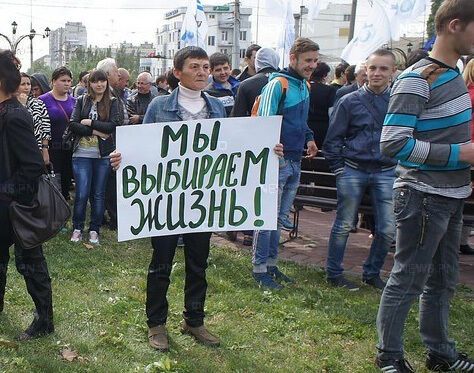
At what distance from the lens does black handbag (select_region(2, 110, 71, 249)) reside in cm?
393

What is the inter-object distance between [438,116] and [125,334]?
2522 mm

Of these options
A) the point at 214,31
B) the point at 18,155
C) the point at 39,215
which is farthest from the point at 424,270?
the point at 214,31

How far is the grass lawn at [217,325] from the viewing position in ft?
12.8

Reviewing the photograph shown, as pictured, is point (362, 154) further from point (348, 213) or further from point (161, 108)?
point (161, 108)

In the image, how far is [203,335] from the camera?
4203 mm

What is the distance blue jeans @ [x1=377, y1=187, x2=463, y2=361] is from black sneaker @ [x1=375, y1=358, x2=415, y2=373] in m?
0.03

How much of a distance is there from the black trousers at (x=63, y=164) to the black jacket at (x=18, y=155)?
4454 mm

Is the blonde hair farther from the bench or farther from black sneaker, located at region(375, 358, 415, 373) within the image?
black sneaker, located at region(375, 358, 415, 373)

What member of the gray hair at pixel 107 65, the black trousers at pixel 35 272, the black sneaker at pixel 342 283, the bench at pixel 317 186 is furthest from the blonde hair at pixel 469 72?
the gray hair at pixel 107 65

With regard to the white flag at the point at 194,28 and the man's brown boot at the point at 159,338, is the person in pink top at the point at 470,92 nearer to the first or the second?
the man's brown boot at the point at 159,338

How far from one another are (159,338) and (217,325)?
1.96 ft

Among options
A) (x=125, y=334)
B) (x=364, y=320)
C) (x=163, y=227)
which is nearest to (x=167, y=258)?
(x=163, y=227)

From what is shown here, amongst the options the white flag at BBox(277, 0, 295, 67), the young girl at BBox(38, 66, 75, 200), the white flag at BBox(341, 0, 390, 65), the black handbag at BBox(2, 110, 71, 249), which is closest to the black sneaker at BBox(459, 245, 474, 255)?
the black handbag at BBox(2, 110, 71, 249)

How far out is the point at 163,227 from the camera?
396 cm
